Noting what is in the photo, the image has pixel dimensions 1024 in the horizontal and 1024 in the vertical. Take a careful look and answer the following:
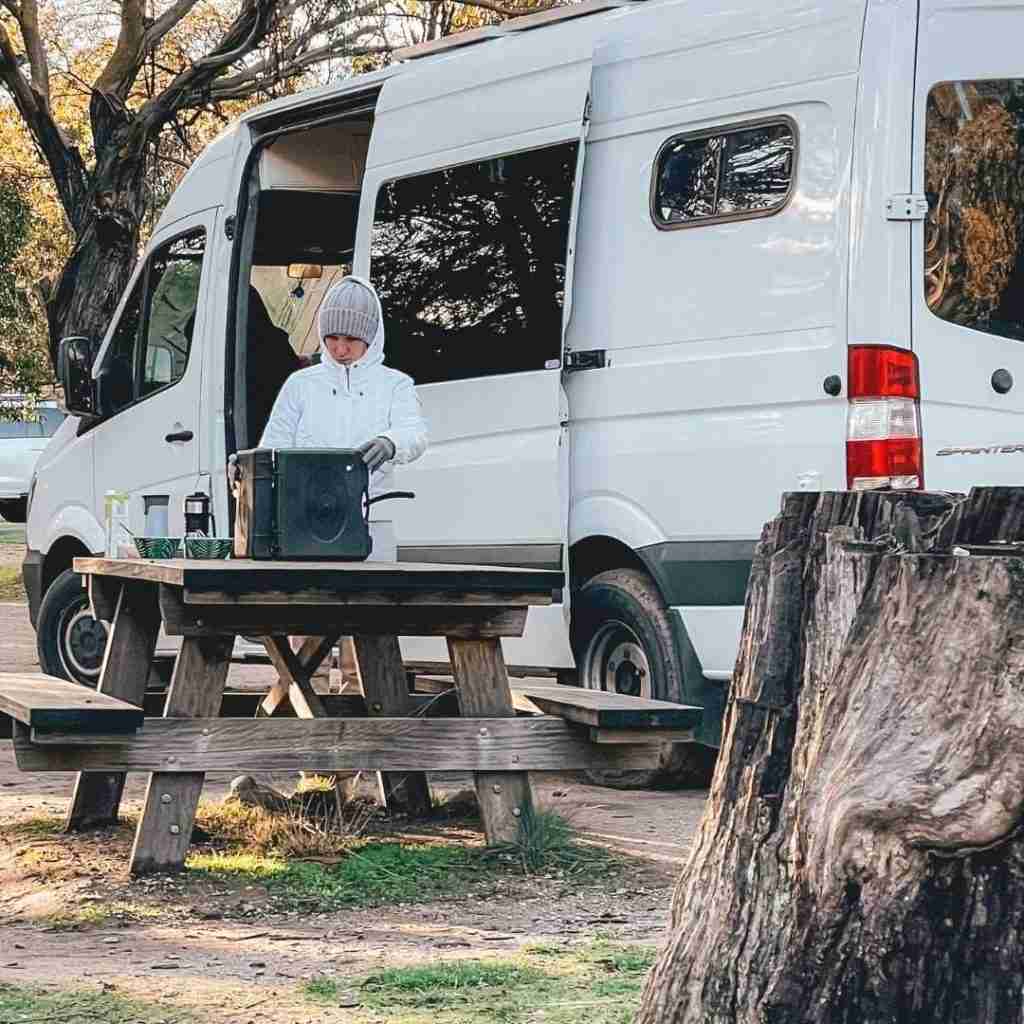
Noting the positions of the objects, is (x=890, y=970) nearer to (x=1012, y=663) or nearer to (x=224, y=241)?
(x=1012, y=663)

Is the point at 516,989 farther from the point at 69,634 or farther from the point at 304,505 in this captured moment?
the point at 69,634

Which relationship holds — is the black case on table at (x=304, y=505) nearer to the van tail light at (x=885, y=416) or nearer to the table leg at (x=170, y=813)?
the table leg at (x=170, y=813)

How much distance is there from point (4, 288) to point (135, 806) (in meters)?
17.3

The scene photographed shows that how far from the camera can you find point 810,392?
682 centimetres

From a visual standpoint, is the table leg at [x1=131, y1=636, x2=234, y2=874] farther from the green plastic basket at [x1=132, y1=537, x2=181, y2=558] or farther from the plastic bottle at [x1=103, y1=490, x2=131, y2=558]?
the plastic bottle at [x1=103, y1=490, x2=131, y2=558]

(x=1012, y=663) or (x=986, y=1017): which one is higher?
(x=1012, y=663)

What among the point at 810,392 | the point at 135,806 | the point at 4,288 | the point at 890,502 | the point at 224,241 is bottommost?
the point at 135,806

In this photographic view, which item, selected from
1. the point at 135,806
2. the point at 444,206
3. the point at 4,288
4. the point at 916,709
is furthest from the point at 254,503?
the point at 4,288

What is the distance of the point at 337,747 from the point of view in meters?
5.95

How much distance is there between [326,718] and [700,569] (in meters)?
1.76

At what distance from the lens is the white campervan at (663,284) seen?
674 cm

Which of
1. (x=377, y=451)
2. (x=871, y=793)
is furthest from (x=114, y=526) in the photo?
(x=871, y=793)

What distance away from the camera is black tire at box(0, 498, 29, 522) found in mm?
33750

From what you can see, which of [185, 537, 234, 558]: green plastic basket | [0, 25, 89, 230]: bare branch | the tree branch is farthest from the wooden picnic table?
the tree branch
